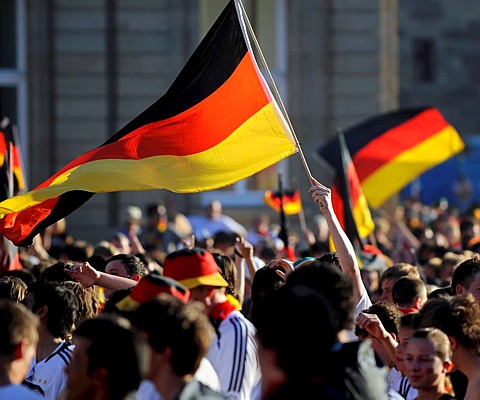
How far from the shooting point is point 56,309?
20.9 feet

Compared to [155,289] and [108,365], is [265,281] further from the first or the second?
[108,365]

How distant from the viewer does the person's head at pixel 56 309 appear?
6359mm

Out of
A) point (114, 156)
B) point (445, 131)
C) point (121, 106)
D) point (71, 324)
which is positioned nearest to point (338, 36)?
point (121, 106)

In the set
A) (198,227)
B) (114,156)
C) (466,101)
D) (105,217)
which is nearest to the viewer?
(114,156)

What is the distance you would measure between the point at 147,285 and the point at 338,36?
15.7 metres

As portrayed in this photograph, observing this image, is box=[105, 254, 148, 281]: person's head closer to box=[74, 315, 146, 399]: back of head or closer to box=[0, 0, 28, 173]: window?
box=[74, 315, 146, 399]: back of head

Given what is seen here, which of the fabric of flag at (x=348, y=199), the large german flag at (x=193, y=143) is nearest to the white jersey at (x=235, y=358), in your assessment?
the large german flag at (x=193, y=143)

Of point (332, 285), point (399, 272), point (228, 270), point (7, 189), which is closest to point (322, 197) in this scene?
point (228, 270)

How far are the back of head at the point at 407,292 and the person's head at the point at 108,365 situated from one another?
3031mm

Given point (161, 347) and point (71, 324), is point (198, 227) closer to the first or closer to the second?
point (71, 324)

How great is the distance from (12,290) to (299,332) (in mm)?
3390

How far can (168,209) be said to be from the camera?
58.7ft

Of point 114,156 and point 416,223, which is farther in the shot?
point 416,223

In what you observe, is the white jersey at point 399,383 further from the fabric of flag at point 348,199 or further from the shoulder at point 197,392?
the fabric of flag at point 348,199
